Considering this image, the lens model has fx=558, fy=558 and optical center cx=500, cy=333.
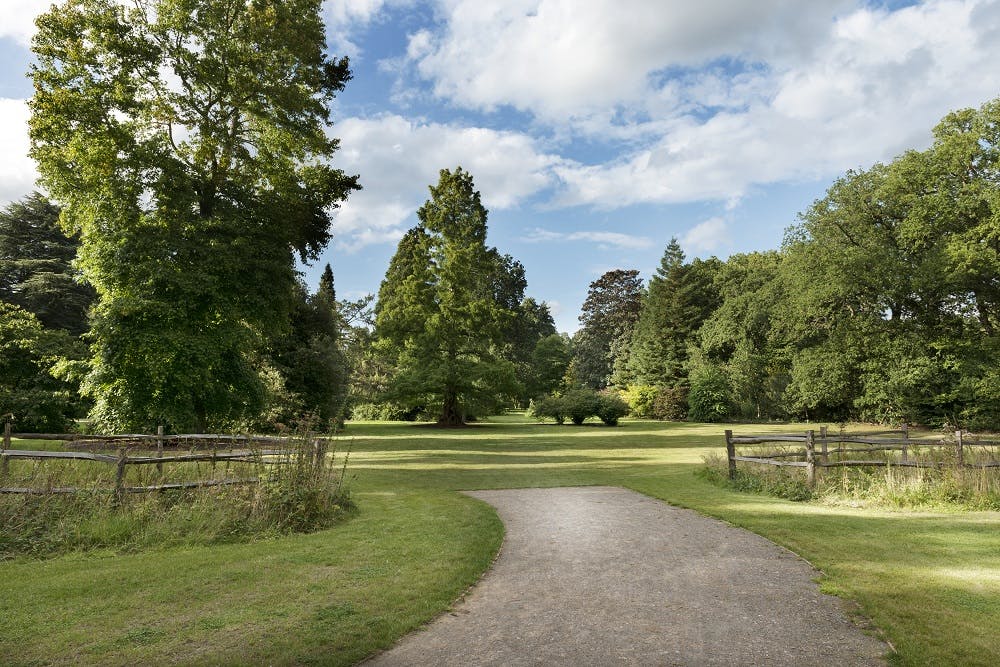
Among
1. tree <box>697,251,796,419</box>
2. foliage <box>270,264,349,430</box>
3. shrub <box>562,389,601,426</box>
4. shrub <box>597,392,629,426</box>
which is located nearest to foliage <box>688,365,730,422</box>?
tree <box>697,251,796,419</box>

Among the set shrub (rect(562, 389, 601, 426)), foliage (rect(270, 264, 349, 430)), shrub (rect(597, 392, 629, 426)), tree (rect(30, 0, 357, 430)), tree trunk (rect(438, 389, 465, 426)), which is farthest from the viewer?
shrub (rect(562, 389, 601, 426))

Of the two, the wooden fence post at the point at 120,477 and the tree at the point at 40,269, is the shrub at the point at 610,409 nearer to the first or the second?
the tree at the point at 40,269

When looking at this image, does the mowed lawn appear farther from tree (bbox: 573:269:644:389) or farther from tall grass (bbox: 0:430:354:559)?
tree (bbox: 573:269:644:389)

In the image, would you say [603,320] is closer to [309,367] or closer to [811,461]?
[309,367]

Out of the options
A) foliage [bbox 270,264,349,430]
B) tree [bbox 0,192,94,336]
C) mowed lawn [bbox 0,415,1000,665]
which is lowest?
mowed lawn [bbox 0,415,1000,665]

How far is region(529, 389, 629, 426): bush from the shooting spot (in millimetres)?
39844

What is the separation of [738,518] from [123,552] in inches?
357

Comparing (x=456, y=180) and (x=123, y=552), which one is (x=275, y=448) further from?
(x=456, y=180)

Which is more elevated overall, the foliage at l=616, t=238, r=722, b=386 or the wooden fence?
the foliage at l=616, t=238, r=722, b=386

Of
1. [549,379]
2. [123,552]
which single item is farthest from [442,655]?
[549,379]

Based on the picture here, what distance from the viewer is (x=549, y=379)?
48.6 m

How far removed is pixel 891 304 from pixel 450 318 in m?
26.4

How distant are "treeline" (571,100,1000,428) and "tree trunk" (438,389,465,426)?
742 inches

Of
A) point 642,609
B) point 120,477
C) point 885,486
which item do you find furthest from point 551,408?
point 642,609
